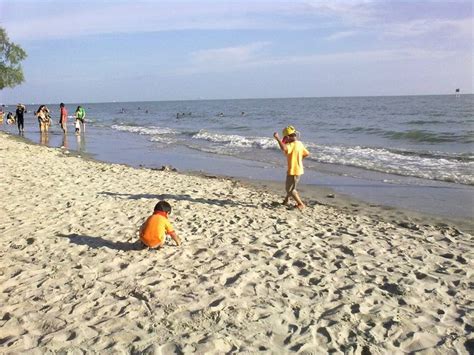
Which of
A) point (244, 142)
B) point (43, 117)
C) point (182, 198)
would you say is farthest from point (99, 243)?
point (43, 117)

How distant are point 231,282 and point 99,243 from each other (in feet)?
7.21

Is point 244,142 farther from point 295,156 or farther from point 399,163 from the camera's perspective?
point 295,156

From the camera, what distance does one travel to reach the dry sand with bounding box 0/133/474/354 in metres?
3.82

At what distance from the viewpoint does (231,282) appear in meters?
4.92

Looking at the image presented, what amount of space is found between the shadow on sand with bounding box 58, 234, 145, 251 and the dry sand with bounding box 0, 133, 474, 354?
0.04 metres

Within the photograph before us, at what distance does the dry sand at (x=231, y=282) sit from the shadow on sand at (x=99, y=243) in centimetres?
4

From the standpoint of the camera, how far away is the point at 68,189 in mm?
9438

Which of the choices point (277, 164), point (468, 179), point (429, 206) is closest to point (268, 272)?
point (429, 206)

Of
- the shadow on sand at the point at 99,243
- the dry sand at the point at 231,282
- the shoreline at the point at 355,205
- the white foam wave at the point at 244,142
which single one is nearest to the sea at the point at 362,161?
the white foam wave at the point at 244,142

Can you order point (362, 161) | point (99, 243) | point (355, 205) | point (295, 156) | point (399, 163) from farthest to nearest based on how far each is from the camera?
point (362, 161) < point (399, 163) < point (355, 205) < point (295, 156) < point (99, 243)

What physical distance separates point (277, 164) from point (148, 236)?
32.4ft

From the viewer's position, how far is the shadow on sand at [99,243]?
5.95 m

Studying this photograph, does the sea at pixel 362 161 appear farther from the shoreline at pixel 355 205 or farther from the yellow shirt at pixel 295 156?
the yellow shirt at pixel 295 156

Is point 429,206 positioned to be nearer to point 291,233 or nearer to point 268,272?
point 291,233
